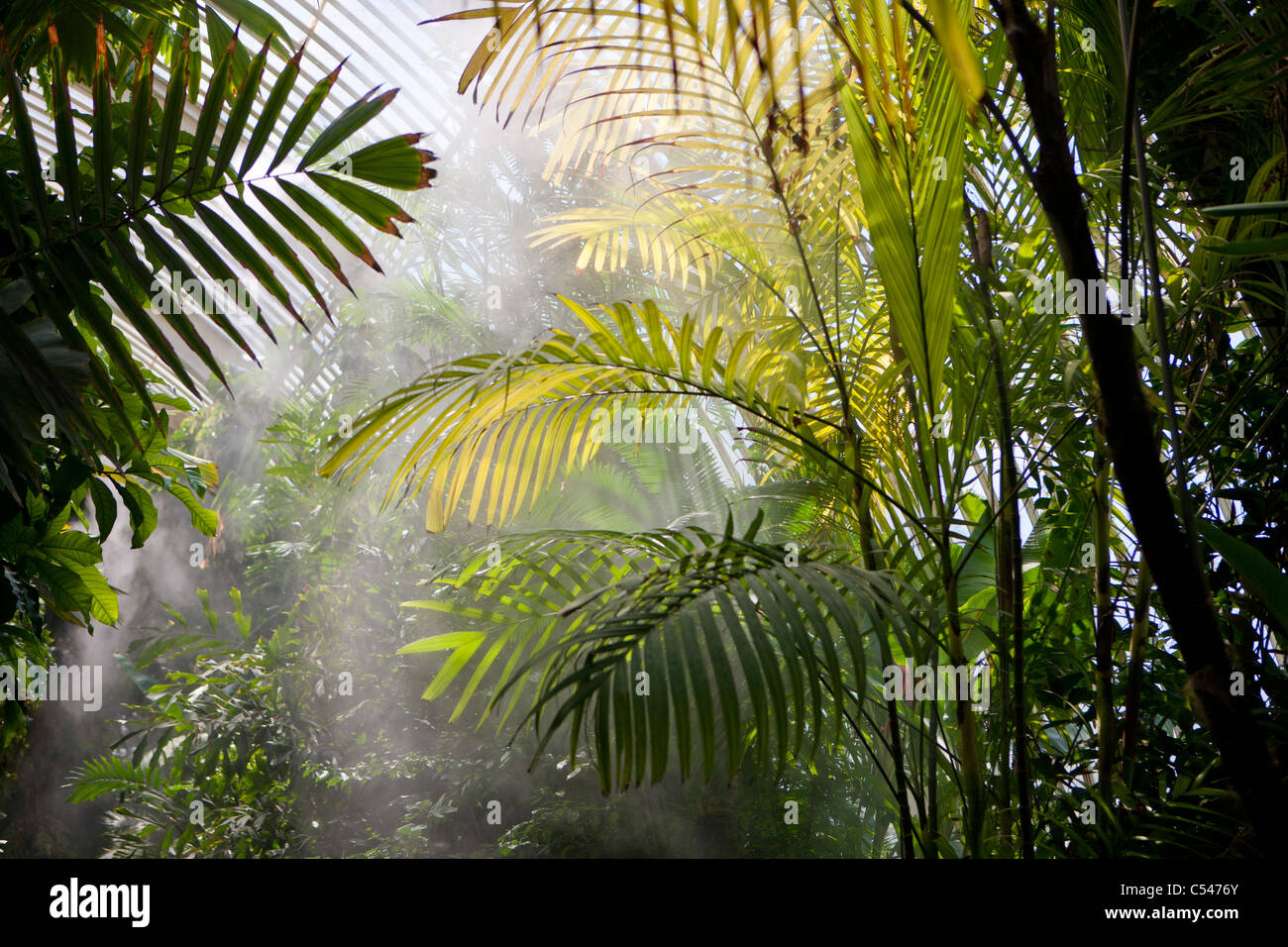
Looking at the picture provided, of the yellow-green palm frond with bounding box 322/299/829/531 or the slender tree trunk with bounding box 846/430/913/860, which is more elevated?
the yellow-green palm frond with bounding box 322/299/829/531

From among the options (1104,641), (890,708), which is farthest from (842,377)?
(1104,641)

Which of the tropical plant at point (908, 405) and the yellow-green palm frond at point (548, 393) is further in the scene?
the yellow-green palm frond at point (548, 393)

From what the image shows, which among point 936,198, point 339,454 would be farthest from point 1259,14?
point 339,454

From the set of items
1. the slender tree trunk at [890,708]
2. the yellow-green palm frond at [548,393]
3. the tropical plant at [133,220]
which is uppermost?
the tropical plant at [133,220]

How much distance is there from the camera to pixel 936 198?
1.15 metres

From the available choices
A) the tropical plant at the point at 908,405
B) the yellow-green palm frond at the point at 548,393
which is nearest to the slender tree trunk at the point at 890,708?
the tropical plant at the point at 908,405

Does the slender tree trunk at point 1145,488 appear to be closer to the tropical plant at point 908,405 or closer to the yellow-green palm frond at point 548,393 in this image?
the tropical plant at point 908,405

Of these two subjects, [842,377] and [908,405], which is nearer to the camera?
[842,377]

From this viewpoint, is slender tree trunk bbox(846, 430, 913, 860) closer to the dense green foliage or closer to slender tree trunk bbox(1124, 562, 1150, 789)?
the dense green foliage

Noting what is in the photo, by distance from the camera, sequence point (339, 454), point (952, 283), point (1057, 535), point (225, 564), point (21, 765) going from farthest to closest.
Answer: point (225, 564) → point (21, 765) → point (1057, 535) → point (339, 454) → point (952, 283)

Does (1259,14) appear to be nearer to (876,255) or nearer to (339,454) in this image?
(876,255)

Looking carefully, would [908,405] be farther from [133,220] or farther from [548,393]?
[133,220]

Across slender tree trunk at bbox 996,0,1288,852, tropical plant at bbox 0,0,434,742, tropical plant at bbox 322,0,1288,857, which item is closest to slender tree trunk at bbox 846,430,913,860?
tropical plant at bbox 322,0,1288,857
